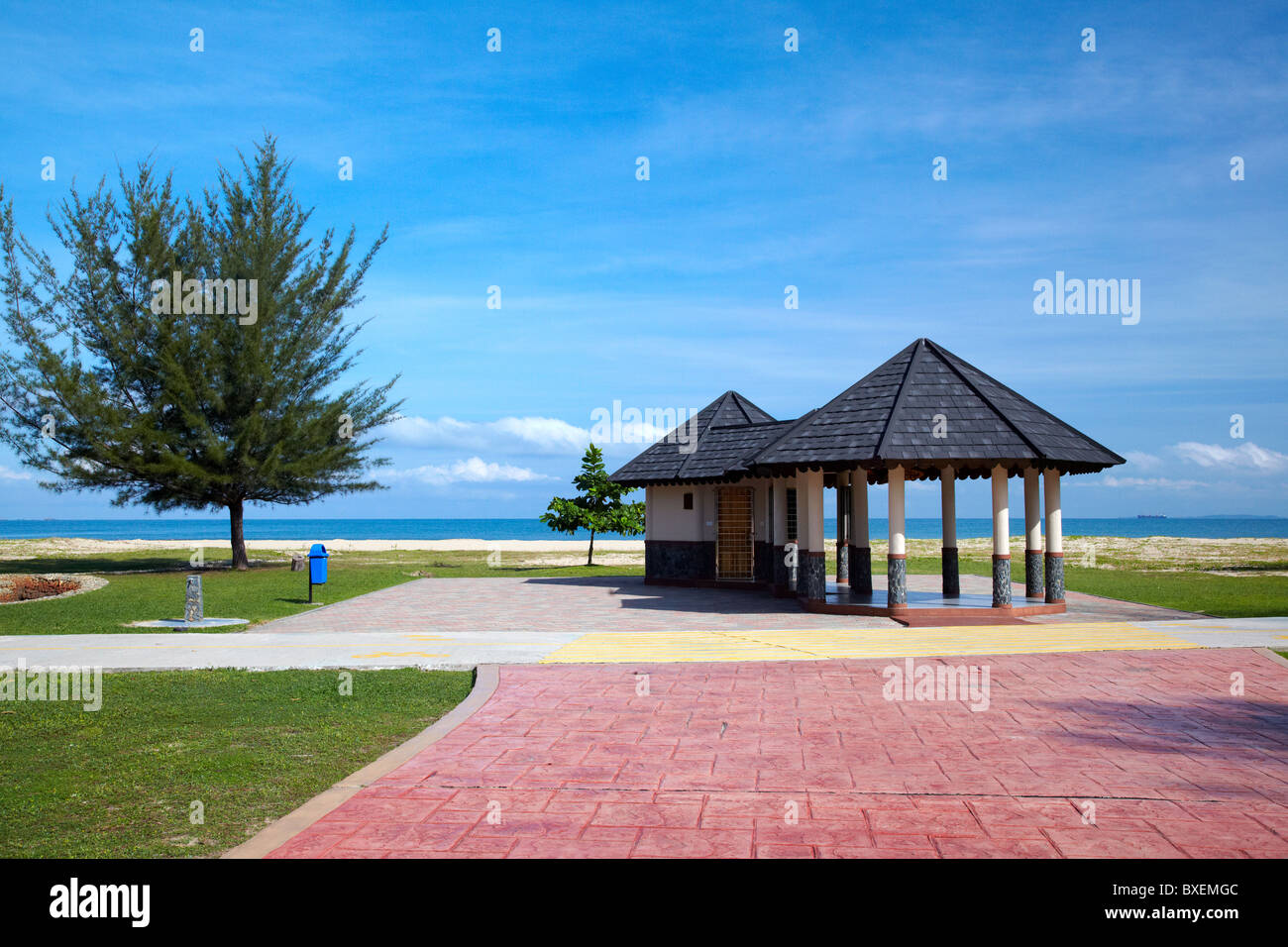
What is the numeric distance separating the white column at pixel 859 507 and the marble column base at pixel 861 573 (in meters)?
0.16

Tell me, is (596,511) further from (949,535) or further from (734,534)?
(949,535)

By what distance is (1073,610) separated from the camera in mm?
18641

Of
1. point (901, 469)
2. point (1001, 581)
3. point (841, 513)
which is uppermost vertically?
point (901, 469)

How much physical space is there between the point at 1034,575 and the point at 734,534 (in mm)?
8220

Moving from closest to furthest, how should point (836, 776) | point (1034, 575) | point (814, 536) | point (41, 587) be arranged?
point (836, 776), point (814, 536), point (1034, 575), point (41, 587)

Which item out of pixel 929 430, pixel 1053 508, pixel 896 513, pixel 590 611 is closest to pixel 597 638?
pixel 590 611

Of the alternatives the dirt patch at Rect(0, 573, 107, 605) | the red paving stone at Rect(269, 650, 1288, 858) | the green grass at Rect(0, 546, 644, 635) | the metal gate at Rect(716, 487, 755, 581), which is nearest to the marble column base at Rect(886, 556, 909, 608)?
the red paving stone at Rect(269, 650, 1288, 858)

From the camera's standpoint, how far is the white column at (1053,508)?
18.8 meters

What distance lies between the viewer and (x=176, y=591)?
24.1 m

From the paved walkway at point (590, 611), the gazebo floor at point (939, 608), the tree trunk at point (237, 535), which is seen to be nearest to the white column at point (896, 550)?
the gazebo floor at point (939, 608)

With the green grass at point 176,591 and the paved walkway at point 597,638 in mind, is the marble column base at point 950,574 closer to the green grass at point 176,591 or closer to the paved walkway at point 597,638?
the paved walkway at point 597,638

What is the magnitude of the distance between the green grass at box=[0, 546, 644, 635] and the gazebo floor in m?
11.4
